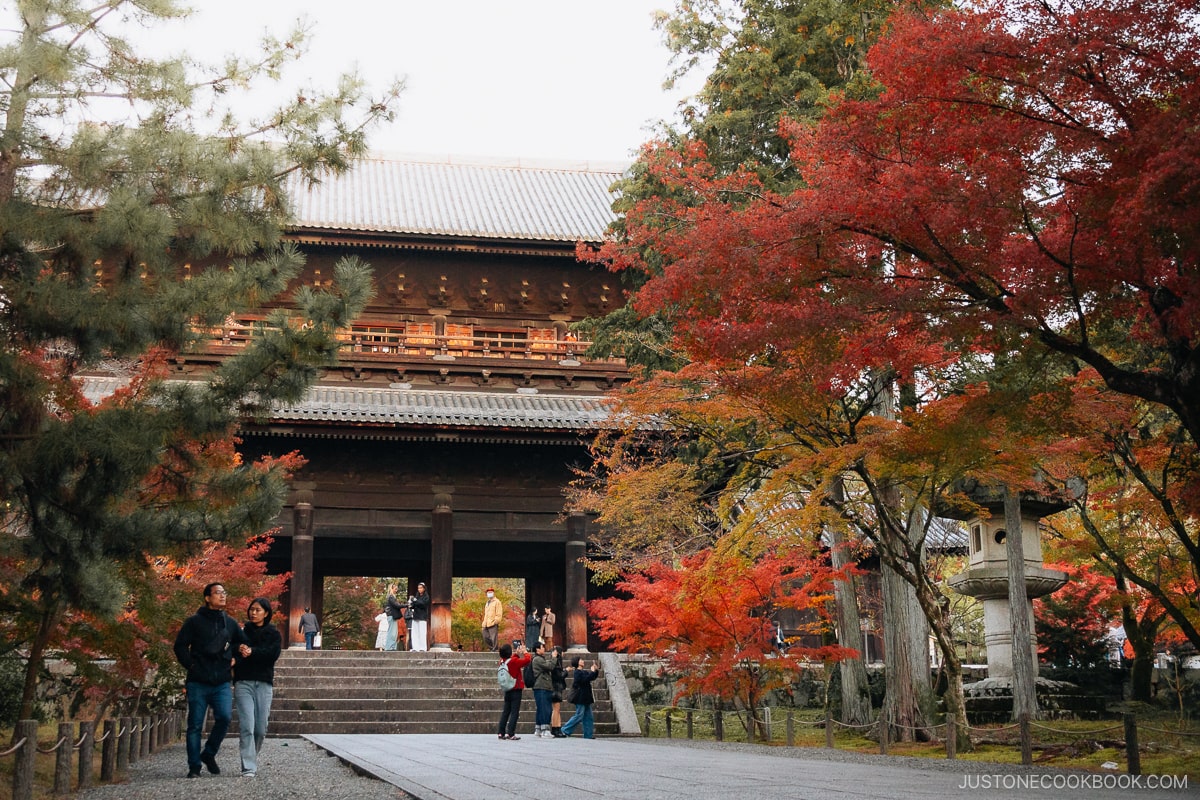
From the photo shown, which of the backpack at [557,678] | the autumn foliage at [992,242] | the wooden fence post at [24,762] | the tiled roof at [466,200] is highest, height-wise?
the tiled roof at [466,200]

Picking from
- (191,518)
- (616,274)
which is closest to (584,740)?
(191,518)

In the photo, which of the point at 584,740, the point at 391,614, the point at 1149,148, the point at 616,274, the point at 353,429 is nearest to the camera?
the point at 1149,148

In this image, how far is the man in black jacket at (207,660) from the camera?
334 inches

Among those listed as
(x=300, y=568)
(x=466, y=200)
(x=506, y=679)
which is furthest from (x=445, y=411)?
(x=466, y=200)

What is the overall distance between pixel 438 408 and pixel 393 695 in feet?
18.1

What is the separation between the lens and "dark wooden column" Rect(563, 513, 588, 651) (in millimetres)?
20906

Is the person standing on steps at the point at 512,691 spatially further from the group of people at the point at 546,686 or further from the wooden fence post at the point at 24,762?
the wooden fence post at the point at 24,762

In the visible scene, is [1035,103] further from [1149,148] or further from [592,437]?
[592,437]

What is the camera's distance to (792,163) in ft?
52.0

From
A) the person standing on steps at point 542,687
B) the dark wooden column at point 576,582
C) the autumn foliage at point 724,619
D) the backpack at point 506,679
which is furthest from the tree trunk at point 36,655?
the dark wooden column at point 576,582

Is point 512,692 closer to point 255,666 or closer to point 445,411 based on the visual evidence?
point 255,666

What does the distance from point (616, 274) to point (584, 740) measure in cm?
1197

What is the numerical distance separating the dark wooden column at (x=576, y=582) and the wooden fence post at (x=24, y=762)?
14301mm

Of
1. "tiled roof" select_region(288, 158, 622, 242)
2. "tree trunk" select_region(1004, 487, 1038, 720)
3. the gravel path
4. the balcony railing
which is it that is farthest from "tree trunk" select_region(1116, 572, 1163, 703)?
the gravel path
